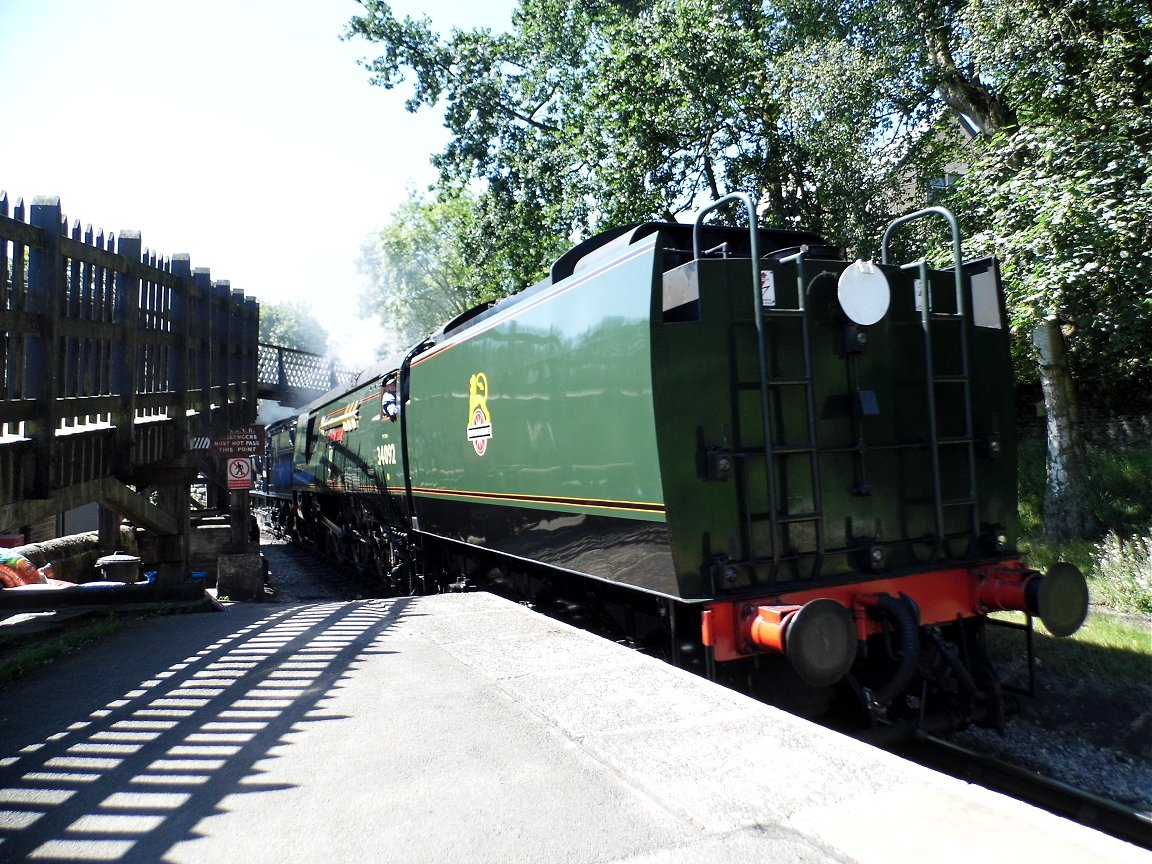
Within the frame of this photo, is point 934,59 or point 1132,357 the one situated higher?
point 934,59

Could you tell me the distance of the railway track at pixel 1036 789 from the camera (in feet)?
13.6

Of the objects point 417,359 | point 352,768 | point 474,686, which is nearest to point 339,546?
point 417,359

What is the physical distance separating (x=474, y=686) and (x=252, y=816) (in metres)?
1.69

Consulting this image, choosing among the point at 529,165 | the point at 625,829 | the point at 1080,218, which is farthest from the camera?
the point at 529,165

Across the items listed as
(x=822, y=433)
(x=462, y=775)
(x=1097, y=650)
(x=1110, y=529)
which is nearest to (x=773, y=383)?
(x=822, y=433)

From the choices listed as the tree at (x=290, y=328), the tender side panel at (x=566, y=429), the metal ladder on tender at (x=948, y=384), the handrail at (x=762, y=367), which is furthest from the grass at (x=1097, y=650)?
the tree at (x=290, y=328)

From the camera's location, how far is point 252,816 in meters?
2.93

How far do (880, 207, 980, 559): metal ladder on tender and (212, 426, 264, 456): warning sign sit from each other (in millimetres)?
8791

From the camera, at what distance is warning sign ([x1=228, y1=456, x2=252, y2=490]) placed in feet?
37.3

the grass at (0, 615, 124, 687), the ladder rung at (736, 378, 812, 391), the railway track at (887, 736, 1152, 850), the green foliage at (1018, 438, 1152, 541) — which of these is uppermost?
the ladder rung at (736, 378, 812, 391)

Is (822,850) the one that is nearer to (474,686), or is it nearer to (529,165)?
(474,686)

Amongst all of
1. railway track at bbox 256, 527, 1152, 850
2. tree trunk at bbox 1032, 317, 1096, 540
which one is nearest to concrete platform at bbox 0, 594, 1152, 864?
railway track at bbox 256, 527, 1152, 850

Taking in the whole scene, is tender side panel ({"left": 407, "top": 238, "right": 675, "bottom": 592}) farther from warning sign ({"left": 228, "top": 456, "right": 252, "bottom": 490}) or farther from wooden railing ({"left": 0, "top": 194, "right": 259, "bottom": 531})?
warning sign ({"left": 228, "top": 456, "right": 252, "bottom": 490})

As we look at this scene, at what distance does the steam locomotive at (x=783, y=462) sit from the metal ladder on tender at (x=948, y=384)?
0.05ft
